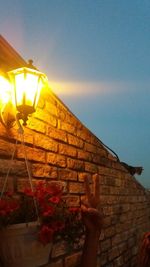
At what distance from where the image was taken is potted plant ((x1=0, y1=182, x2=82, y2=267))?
2.25 meters

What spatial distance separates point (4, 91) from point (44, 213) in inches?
41.3

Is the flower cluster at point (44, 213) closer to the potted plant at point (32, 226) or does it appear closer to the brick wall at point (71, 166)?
the potted plant at point (32, 226)

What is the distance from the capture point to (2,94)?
2811 mm

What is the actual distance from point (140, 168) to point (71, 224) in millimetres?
6694

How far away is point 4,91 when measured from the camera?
9.27 ft

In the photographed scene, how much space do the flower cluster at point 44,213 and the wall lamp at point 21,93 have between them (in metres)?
0.58

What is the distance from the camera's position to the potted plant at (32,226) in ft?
7.38

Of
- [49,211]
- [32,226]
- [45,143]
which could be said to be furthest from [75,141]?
[32,226]

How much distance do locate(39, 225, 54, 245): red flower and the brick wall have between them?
0.55 m

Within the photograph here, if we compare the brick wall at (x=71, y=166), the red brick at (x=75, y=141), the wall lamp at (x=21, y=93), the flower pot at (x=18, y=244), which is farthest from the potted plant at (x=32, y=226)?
the red brick at (x=75, y=141)

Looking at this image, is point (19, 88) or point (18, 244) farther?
point (19, 88)

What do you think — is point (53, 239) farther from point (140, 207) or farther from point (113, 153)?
point (140, 207)

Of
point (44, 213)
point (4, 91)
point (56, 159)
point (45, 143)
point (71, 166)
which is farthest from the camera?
point (71, 166)

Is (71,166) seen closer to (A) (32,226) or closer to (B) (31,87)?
Result: (B) (31,87)
